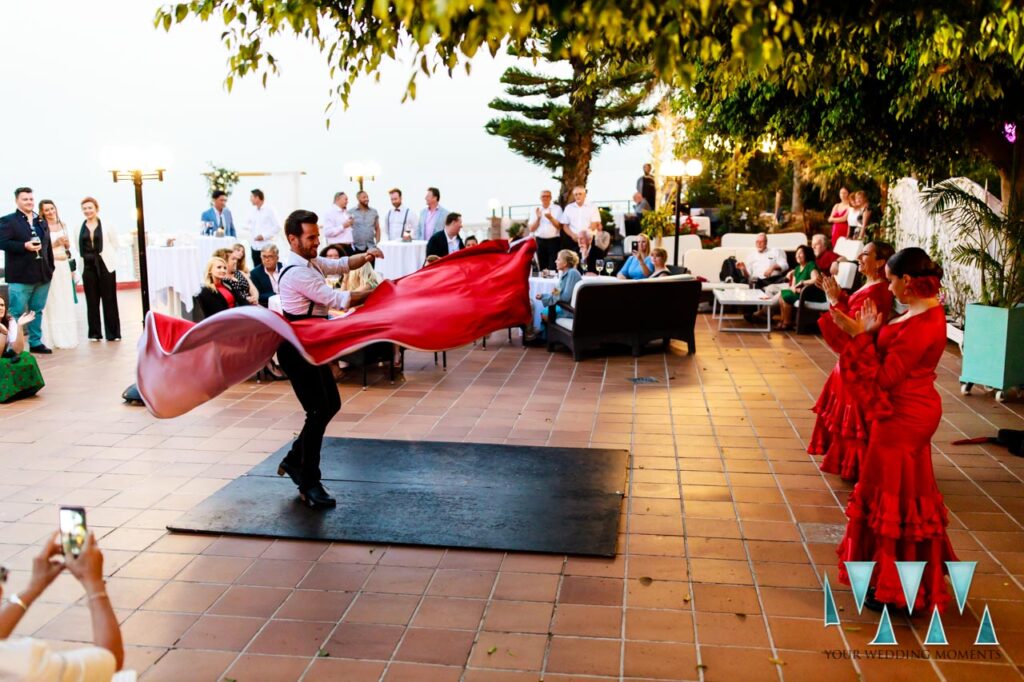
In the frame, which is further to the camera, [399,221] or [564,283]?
[399,221]

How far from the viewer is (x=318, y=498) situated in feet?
18.4

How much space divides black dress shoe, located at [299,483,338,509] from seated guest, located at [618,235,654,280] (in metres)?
6.57

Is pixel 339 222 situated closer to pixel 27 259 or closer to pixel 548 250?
pixel 548 250

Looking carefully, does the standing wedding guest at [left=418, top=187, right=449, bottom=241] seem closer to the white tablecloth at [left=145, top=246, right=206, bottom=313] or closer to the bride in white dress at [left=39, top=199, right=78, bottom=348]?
the white tablecloth at [left=145, top=246, right=206, bottom=313]

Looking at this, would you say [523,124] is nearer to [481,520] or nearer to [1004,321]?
[1004,321]

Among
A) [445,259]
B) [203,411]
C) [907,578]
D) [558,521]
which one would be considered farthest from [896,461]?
[203,411]

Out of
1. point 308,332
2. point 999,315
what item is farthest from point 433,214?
point 308,332

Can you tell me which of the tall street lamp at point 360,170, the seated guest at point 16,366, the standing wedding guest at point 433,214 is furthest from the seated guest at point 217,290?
the tall street lamp at point 360,170

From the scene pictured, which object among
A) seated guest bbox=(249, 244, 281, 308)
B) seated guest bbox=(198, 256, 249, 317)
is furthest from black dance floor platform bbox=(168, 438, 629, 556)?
seated guest bbox=(249, 244, 281, 308)

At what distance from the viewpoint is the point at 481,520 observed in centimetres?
539

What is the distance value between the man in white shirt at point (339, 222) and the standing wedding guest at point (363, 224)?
9 cm

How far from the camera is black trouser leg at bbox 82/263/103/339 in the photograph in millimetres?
11805

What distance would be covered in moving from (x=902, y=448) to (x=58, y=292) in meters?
10.3

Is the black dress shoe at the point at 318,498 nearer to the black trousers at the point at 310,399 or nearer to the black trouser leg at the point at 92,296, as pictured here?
the black trousers at the point at 310,399
